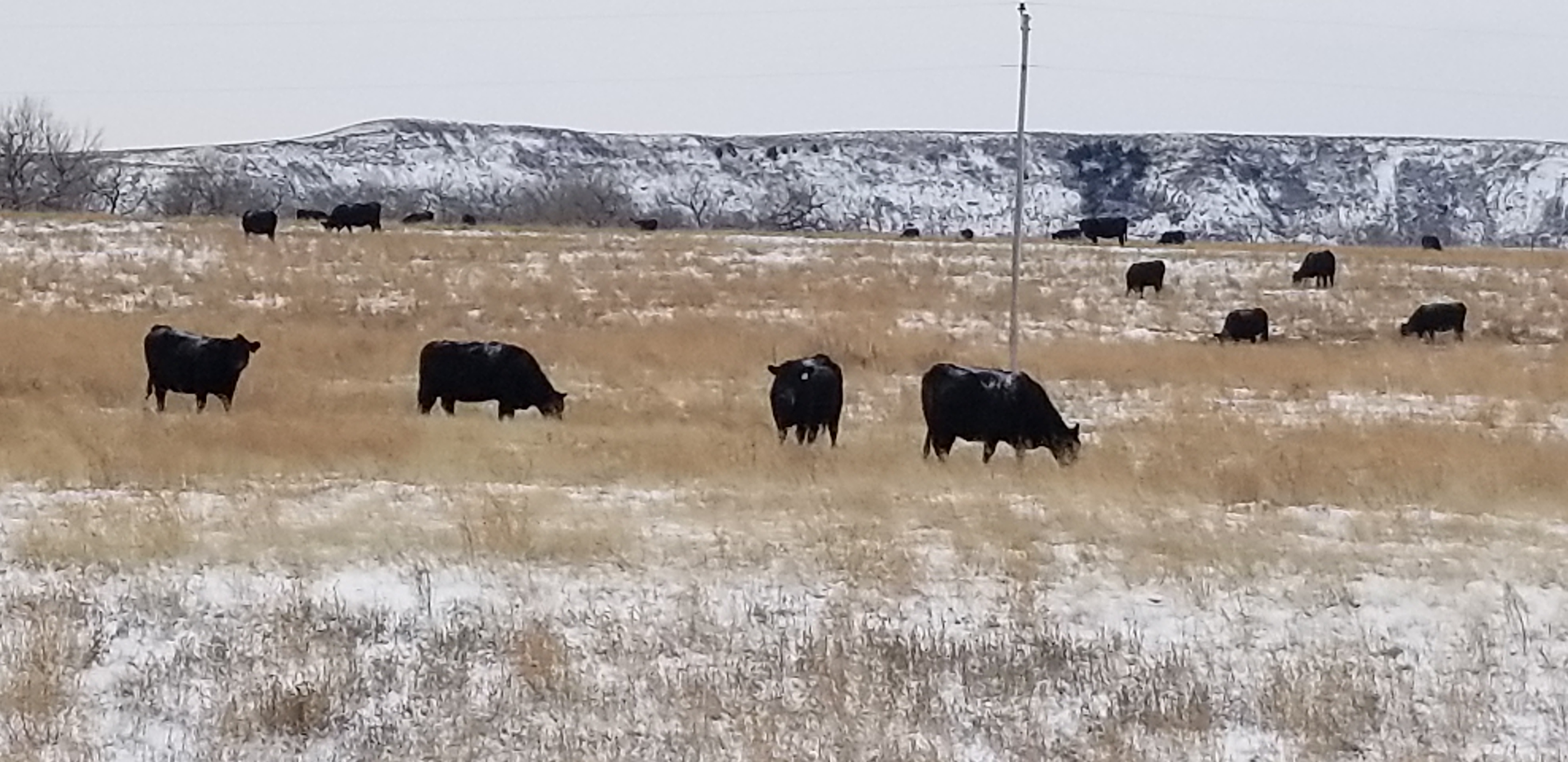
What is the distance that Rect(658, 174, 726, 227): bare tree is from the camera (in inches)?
5384

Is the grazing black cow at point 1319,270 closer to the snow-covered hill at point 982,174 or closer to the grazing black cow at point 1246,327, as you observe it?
the grazing black cow at point 1246,327

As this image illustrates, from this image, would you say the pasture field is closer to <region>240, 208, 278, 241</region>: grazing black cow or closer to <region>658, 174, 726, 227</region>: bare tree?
<region>240, 208, 278, 241</region>: grazing black cow

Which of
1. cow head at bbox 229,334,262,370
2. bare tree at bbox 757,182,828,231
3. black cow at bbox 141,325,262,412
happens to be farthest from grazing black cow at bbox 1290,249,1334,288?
bare tree at bbox 757,182,828,231

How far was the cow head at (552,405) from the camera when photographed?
1775 cm

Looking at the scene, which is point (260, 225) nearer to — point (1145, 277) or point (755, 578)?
point (1145, 277)

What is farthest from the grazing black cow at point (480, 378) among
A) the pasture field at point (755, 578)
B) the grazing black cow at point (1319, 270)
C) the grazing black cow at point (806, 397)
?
the grazing black cow at point (1319, 270)

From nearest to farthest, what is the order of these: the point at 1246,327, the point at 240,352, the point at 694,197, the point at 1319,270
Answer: the point at 240,352, the point at 1246,327, the point at 1319,270, the point at 694,197

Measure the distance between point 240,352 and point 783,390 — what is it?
6508mm

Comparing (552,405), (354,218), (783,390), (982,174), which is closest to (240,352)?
(552,405)

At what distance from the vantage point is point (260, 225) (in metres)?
42.2

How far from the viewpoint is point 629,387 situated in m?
20.5

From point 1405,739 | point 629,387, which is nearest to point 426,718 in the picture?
point 1405,739

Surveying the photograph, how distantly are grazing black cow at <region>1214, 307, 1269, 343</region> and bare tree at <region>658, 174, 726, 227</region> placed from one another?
10028 centimetres

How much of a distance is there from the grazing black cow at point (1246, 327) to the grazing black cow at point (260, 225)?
81.0ft
